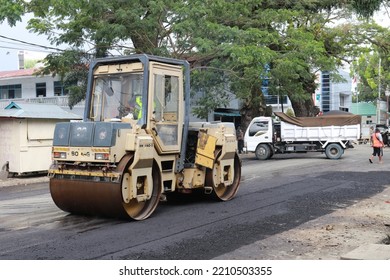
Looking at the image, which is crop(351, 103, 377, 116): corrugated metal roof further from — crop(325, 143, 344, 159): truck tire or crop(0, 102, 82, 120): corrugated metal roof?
crop(0, 102, 82, 120): corrugated metal roof

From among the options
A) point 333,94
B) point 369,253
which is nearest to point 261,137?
point 369,253

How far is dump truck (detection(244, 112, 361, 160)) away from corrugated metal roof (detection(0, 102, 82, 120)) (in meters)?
10.0

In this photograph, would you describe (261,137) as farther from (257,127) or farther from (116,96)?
(116,96)

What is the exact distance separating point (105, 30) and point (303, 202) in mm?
9616

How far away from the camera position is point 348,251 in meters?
6.66

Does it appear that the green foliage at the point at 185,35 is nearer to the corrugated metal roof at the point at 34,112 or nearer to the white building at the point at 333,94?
the corrugated metal roof at the point at 34,112

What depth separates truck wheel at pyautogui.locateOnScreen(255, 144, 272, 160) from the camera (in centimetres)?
2439

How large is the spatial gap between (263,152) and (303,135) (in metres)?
2.13

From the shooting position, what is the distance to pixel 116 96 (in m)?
9.12

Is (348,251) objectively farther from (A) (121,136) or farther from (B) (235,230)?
(A) (121,136)

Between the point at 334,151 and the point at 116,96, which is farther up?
the point at 116,96
